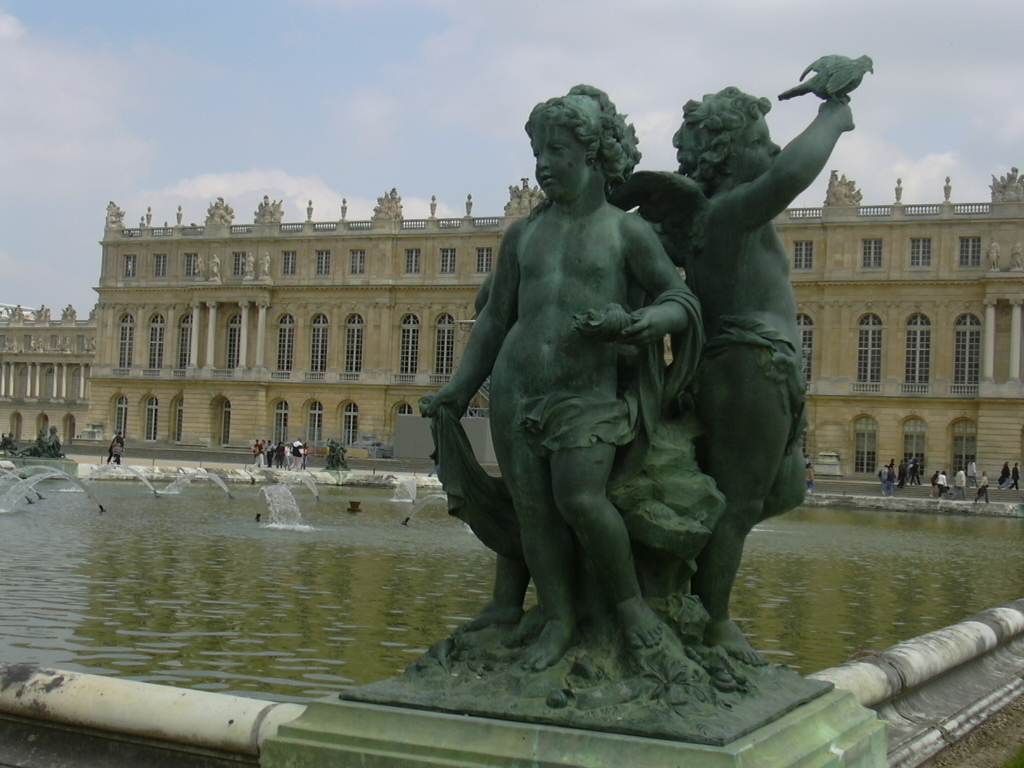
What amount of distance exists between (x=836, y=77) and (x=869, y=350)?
48068 mm

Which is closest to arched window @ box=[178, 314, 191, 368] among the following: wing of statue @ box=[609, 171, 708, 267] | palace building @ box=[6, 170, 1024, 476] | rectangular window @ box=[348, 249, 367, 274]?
palace building @ box=[6, 170, 1024, 476]

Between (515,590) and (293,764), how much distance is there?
32.1 inches

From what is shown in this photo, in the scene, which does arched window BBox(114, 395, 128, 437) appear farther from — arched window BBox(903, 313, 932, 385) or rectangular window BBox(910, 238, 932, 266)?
rectangular window BBox(910, 238, 932, 266)

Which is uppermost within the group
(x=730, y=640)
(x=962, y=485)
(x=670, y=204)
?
(x=670, y=204)

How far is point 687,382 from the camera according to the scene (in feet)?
10.7

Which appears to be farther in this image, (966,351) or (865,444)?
(865,444)

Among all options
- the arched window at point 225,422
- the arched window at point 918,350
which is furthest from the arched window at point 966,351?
the arched window at point 225,422

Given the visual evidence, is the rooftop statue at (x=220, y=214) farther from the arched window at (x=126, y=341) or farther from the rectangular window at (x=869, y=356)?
the rectangular window at (x=869, y=356)

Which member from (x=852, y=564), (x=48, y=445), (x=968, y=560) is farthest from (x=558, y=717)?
(x=48, y=445)

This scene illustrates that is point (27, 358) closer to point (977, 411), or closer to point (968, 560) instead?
point (977, 411)

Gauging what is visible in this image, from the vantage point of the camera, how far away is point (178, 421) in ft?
197

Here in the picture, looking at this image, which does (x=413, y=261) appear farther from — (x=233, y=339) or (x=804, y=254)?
(x=804, y=254)

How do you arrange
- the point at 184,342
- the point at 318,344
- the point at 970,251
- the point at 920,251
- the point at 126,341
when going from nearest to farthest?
the point at 970,251 < the point at 920,251 < the point at 318,344 < the point at 184,342 < the point at 126,341

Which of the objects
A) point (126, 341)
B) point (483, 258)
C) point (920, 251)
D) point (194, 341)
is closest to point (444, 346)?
point (483, 258)
